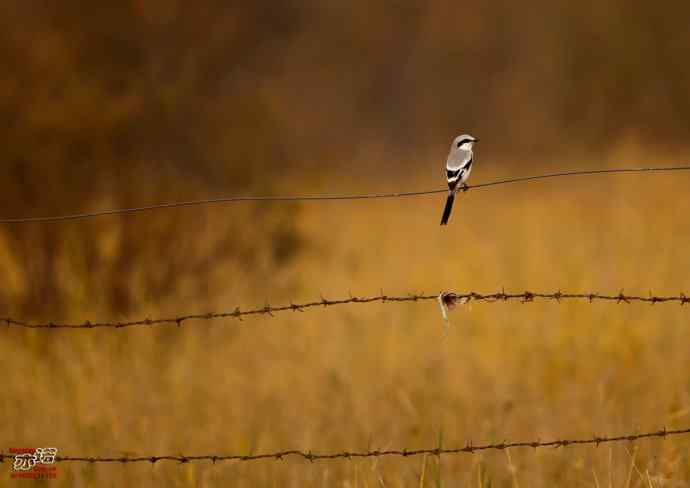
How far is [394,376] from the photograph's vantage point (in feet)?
25.7

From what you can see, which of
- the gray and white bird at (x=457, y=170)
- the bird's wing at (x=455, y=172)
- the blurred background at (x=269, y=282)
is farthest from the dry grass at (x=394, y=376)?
the bird's wing at (x=455, y=172)

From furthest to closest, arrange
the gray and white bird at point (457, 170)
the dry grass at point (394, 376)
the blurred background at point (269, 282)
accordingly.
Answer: the blurred background at point (269, 282) → the dry grass at point (394, 376) → the gray and white bird at point (457, 170)

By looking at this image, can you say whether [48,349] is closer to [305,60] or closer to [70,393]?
[70,393]

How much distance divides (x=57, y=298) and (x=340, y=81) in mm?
19670

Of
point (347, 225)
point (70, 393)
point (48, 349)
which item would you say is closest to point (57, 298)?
point (48, 349)

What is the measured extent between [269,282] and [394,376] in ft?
8.87

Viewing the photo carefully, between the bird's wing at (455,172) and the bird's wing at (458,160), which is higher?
the bird's wing at (458,160)

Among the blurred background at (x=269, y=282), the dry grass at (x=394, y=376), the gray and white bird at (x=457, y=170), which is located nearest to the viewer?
the gray and white bird at (x=457, y=170)

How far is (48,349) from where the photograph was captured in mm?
8312

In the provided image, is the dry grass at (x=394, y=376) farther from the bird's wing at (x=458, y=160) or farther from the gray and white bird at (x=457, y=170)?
the bird's wing at (x=458, y=160)

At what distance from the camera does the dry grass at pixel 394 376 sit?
228 inches

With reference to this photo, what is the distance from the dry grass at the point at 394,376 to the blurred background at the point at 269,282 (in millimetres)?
28

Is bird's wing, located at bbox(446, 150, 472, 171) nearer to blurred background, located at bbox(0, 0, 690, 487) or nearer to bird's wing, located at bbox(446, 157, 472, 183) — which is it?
bird's wing, located at bbox(446, 157, 472, 183)

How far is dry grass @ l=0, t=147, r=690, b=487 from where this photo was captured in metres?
5.79
